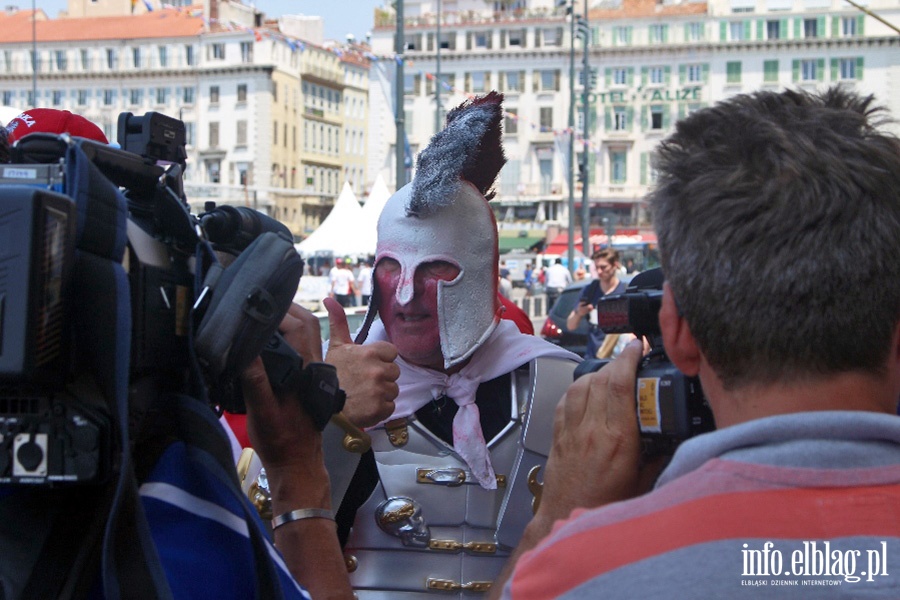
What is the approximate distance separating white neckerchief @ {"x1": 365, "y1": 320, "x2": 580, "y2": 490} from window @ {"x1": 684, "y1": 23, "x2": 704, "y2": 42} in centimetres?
6638

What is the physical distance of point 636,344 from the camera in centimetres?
164

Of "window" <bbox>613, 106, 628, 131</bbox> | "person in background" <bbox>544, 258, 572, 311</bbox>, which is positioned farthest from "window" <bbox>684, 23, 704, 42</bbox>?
"person in background" <bbox>544, 258, 572, 311</bbox>

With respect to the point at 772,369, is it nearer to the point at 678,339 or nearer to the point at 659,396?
the point at 678,339

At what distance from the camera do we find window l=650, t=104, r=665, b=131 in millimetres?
66875

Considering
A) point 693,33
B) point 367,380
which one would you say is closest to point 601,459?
point 367,380

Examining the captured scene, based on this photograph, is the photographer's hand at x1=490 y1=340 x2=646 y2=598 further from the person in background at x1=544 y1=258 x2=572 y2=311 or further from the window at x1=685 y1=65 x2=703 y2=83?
the window at x1=685 y1=65 x2=703 y2=83

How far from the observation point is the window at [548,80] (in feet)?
228

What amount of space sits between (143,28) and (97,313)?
77831 mm

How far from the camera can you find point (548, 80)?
230ft

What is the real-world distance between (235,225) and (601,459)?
578 millimetres

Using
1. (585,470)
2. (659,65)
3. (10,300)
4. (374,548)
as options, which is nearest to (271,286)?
(10,300)

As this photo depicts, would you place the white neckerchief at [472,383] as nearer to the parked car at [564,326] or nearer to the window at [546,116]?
the parked car at [564,326]

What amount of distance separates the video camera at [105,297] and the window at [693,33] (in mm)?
67799

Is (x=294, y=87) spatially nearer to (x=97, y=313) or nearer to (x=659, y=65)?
(x=659, y=65)
